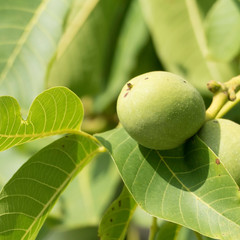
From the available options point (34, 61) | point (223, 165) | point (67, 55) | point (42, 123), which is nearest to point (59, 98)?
point (42, 123)

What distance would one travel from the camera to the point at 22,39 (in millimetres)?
1778

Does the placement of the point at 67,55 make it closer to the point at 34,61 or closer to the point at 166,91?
the point at 34,61

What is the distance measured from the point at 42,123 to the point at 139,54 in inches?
39.1

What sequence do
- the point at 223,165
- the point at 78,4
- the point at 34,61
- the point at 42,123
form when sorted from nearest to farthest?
the point at 223,165, the point at 42,123, the point at 34,61, the point at 78,4

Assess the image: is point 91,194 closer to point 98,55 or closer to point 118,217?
point 98,55

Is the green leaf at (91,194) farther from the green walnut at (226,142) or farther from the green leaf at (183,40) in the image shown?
the green walnut at (226,142)

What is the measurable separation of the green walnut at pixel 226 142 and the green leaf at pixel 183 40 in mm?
747

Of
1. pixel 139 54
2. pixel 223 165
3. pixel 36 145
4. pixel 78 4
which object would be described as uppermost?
pixel 78 4

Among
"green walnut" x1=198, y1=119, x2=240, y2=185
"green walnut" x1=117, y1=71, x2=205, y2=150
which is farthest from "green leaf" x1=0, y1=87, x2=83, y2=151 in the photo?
"green walnut" x1=198, y1=119, x2=240, y2=185

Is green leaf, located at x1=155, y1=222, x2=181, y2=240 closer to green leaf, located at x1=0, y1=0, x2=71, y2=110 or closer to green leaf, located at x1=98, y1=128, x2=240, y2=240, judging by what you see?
green leaf, located at x1=98, y1=128, x2=240, y2=240

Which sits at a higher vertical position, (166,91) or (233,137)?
(166,91)

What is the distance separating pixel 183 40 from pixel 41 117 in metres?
0.97

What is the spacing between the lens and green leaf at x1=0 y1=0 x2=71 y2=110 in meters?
1.73

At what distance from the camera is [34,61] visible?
5.77 ft
